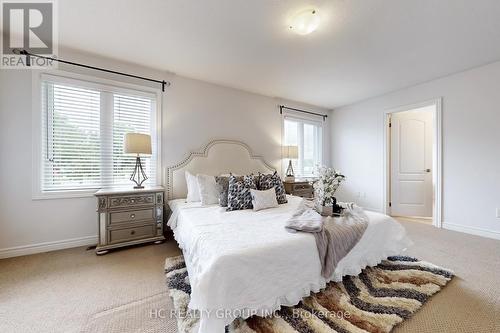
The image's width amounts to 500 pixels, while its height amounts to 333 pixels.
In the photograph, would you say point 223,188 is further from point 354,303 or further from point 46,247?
point 46,247

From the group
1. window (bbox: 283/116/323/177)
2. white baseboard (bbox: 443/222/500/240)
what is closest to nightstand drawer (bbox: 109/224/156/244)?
window (bbox: 283/116/323/177)

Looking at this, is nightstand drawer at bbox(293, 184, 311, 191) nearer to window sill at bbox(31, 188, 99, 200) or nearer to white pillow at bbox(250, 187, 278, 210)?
white pillow at bbox(250, 187, 278, 210)

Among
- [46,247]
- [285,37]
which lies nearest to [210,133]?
[285,37]

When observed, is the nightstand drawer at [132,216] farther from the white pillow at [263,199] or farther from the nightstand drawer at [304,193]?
the nightstand drawer at [304,193]

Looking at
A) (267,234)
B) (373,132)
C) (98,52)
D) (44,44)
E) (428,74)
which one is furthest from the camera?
(373,132)

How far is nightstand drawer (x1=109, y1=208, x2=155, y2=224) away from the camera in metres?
2.53

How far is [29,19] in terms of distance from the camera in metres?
2.14

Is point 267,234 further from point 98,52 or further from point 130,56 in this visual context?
point 98,52

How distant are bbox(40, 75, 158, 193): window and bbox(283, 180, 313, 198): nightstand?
8.07 ft

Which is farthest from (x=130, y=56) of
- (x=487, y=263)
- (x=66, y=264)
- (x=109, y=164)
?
(x=487, y=263)

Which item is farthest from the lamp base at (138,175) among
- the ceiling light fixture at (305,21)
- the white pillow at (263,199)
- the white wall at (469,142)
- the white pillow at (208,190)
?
the white wall at (469,142)

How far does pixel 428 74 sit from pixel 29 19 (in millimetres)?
5267

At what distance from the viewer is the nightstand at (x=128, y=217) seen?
2.48 meters

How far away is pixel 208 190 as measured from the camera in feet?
9.08
